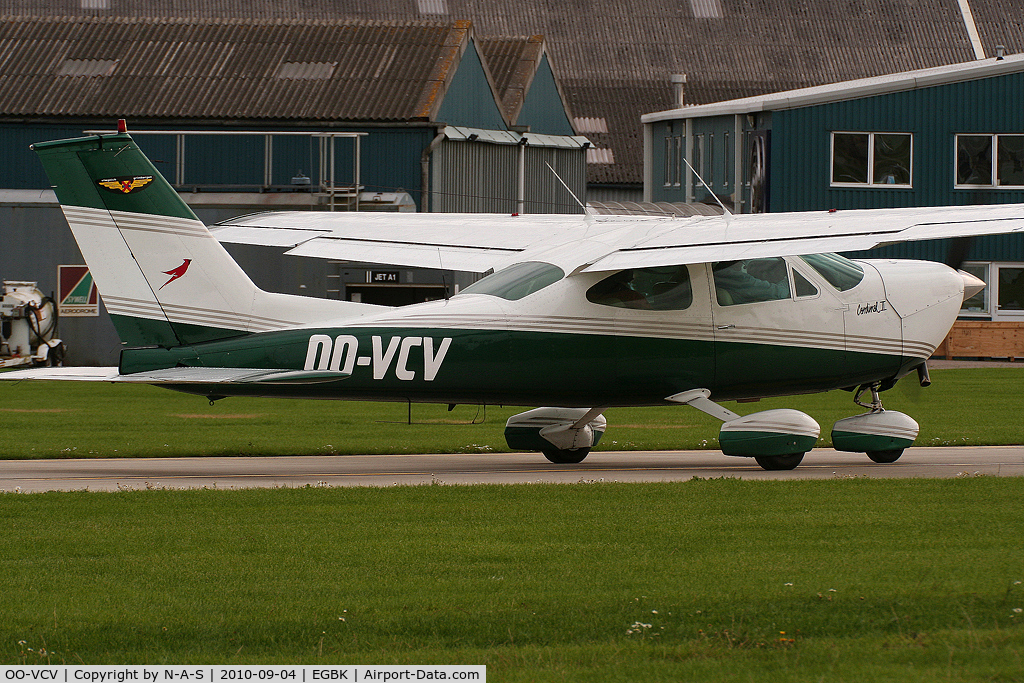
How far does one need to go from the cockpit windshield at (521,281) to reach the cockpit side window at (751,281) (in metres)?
1.80

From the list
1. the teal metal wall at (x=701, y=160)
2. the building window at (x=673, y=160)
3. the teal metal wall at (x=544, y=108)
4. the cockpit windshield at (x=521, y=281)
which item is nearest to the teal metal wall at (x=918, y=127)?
the teal metal wall at (x=701, y=160)

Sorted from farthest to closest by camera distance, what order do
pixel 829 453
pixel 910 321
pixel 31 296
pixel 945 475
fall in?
1. pixel 31 296
2. pixel 829 453
3. pixel 910 321
4. pixel 945 475

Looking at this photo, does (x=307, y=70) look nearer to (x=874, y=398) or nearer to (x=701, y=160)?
(x=701, y=160)

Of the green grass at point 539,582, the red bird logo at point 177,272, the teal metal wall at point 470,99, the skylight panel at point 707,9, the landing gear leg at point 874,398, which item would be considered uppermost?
the skylight panel at point 707,9

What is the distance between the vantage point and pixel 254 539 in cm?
1034

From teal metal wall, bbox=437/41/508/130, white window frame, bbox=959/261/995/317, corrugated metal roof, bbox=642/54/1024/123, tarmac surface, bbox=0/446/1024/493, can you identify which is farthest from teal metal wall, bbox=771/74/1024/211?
tarmac surface, bbox=0/446/1024/493

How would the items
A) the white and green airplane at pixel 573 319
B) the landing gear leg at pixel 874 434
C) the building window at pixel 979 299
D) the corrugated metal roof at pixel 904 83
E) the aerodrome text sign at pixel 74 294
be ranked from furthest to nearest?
the building window at pixel 979 299 → the corrugated metal roof at pixel 904 83 → the aerodrome text sign at pixel 74 294 → the landing gear leg at pixel 874 434 → the white and green airplane at pixel 573 319

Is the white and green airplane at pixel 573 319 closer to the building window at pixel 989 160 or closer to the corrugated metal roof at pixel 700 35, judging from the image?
the building window at pixel 989 160

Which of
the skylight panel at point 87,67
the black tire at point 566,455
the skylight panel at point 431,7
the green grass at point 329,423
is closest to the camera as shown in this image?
the black tire at point 566,455

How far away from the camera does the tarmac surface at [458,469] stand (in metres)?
14.2

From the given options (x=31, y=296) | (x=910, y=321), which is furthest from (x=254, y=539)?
(x=31, y=296)

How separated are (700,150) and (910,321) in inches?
1229

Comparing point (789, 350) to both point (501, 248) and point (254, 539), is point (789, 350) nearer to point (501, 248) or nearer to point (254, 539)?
point (501, 248)

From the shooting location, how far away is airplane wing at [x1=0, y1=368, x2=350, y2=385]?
523 inches
